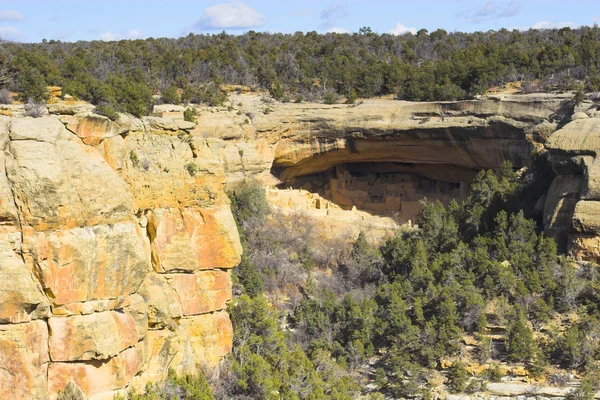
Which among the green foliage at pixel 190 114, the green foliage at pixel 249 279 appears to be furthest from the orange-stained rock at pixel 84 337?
the green foliage at pixel 190 114

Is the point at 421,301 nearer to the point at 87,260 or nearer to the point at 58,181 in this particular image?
the point at 87,260

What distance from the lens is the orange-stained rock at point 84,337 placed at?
10023mm

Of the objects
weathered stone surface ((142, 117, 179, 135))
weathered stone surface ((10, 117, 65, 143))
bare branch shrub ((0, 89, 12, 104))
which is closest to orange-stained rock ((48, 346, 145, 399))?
weathered stone surface ((10, 117, 65, 143))

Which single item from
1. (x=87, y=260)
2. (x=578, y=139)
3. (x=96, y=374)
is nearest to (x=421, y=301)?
(x=578, y=139)

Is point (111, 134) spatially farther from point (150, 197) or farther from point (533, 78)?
point (533, 78)

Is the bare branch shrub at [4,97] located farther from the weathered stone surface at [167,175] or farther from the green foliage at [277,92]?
the green foliage at [277,92]

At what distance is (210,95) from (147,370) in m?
19.3

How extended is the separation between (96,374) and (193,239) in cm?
331

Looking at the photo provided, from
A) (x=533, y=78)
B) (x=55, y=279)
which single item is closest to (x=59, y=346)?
(x=55, y=279)

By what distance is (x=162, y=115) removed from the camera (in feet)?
81.9

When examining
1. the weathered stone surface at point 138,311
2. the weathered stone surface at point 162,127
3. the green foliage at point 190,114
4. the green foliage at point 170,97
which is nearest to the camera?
the weathered stone surface at point 138,311

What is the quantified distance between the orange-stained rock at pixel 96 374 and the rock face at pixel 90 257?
1 centimetres

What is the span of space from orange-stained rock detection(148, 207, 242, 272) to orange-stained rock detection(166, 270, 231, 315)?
169 mm

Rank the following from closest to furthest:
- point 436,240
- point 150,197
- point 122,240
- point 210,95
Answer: point 122,240
point 150,197
point 436,240
point 210,95
